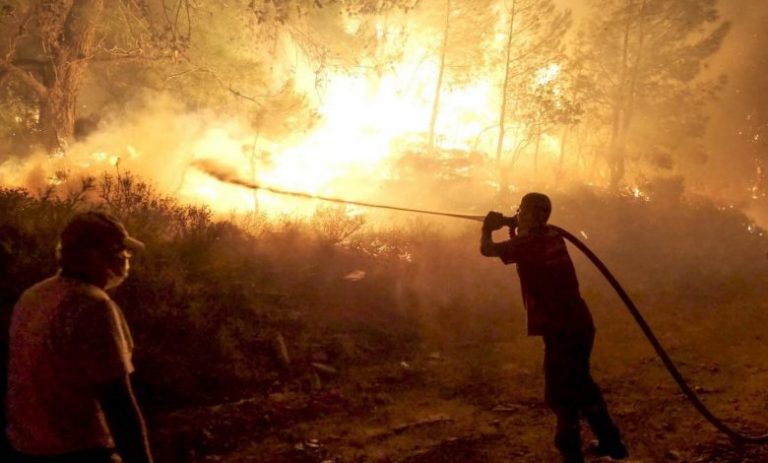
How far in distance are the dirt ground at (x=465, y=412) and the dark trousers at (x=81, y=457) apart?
9.06ft

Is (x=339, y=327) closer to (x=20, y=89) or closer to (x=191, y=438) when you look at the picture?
(x=191, y=438)

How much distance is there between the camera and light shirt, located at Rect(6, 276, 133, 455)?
2.09m

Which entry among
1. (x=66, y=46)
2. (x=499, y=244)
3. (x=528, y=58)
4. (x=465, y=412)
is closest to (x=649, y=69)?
(x=528, y=58)

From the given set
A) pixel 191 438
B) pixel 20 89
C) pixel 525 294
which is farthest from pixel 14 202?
pixel 20 89

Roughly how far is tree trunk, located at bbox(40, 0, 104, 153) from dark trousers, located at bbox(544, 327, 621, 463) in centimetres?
1369

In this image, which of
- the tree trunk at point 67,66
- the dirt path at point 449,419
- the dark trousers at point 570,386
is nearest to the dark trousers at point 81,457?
the dirt path at point 449,419

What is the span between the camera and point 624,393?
638cm

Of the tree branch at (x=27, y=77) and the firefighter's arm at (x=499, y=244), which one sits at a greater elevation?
the tree branch at (x=27, y=77)

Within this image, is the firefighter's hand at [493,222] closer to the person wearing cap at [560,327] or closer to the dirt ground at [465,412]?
the person wearing cap at [560,327]

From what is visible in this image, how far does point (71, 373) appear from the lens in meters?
2.11

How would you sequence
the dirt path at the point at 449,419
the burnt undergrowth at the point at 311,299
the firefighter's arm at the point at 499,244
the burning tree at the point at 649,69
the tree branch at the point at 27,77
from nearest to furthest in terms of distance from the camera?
the firefighter's arm at the point at 499,244 < the dirt path at the point at 449,419 < the burnt undergrowth at the point at 311,299 < the tree branch at the point at 27,77 < the burning tree at the point at 649,69

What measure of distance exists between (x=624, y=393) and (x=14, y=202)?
802 centimetres

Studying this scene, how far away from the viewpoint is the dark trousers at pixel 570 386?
4246 millimetres

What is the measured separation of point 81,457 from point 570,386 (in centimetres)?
344
